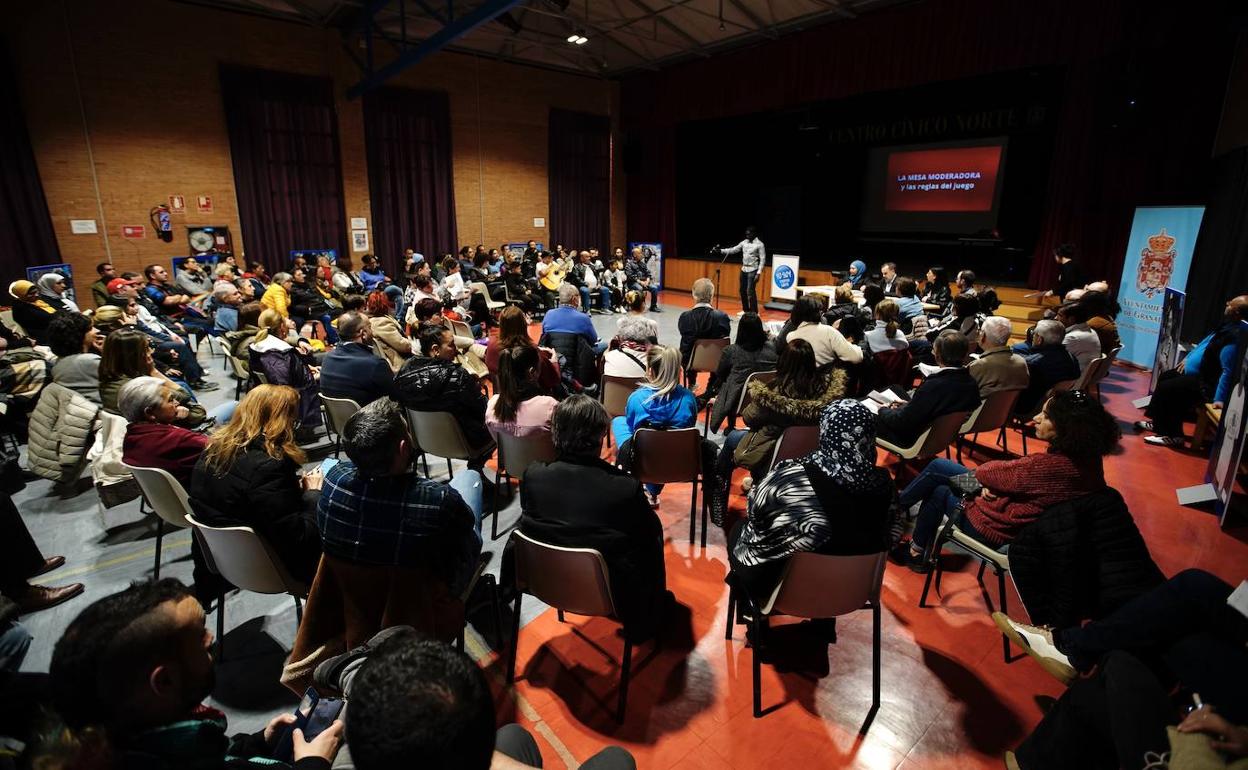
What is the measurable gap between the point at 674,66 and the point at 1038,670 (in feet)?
44.4

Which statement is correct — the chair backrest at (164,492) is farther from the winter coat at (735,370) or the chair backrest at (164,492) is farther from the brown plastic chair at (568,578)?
the winter coat at (735,370)

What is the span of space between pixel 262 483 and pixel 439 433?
138cm

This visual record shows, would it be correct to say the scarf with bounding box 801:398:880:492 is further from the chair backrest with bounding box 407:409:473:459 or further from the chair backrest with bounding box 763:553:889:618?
the chair backrest with bounding box 407:409:473:459

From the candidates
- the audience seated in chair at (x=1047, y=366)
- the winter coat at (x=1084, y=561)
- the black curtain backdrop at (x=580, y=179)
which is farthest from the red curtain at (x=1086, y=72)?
the winter coat at (x=1084, y=561)

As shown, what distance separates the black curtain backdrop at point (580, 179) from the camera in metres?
14.0

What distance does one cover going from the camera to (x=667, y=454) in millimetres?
3145

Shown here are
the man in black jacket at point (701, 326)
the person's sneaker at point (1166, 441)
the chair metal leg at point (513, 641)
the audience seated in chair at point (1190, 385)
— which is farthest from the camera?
the man in black jacket at point (701, 326)

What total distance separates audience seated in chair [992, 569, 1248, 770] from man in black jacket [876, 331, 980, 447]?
1.74 metres

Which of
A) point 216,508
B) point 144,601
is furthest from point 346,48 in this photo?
point 144,601

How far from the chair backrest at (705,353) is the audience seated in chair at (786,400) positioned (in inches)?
80.2

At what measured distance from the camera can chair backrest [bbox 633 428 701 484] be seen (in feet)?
10.1

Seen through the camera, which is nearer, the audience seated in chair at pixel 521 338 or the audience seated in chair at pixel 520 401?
the audience seated in chair at pixel 520 401

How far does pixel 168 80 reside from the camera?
30.7ft

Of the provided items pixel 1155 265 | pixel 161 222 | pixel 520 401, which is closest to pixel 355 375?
pixel 520 401
